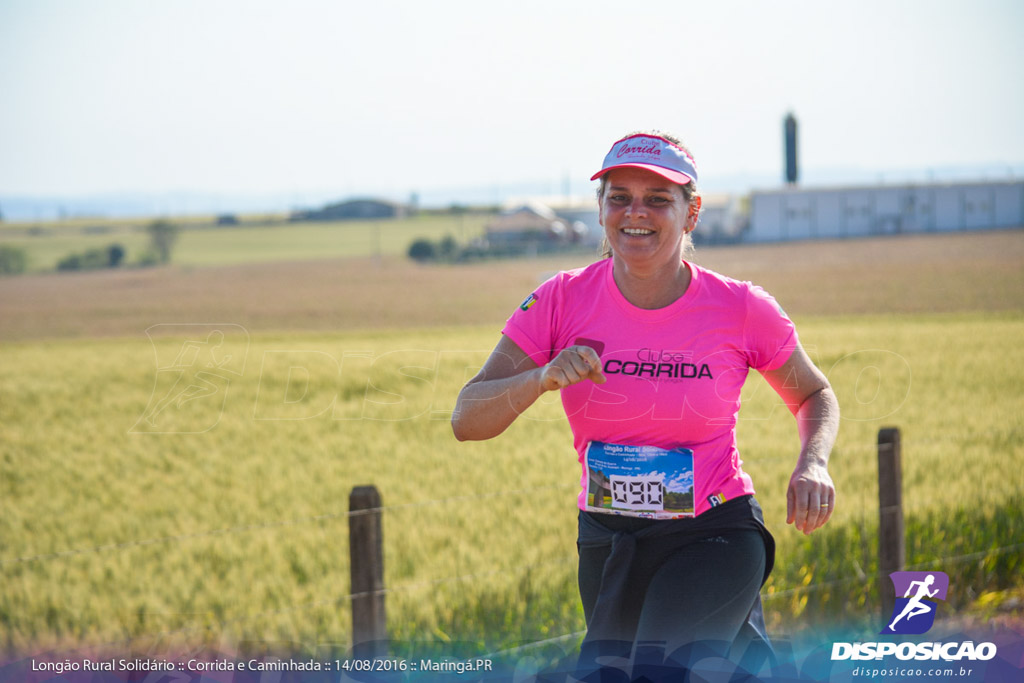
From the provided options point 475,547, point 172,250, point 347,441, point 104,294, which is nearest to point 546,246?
point 104,294

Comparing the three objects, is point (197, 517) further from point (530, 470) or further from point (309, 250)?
point (309, 250)

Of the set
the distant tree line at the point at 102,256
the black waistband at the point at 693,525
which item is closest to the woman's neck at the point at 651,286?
the black waistband at the point at 693,525

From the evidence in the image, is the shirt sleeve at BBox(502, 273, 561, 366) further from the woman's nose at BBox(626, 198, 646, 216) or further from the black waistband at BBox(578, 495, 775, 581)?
the black waistband at BBox(578, 495, 775, 581)

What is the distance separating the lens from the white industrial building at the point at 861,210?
62312 millimetres

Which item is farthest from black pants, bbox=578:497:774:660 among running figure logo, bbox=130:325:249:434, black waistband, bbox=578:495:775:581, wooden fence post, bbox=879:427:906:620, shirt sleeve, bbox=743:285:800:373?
running figure logo, bbox=130:325:249:434

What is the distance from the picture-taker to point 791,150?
258 ft

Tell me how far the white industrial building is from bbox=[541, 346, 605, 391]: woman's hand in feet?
208

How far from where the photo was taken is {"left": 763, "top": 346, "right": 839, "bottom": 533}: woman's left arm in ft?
9.03

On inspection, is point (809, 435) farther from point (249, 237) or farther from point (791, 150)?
point (249, 237)

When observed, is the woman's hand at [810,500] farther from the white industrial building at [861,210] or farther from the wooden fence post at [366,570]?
the white industrial building at [861,210]

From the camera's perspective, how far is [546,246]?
6444 cm

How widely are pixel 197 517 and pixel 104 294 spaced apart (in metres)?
44.2

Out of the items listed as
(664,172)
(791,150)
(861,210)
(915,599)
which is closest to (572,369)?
(664,172)

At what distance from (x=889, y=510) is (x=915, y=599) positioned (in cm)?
56
